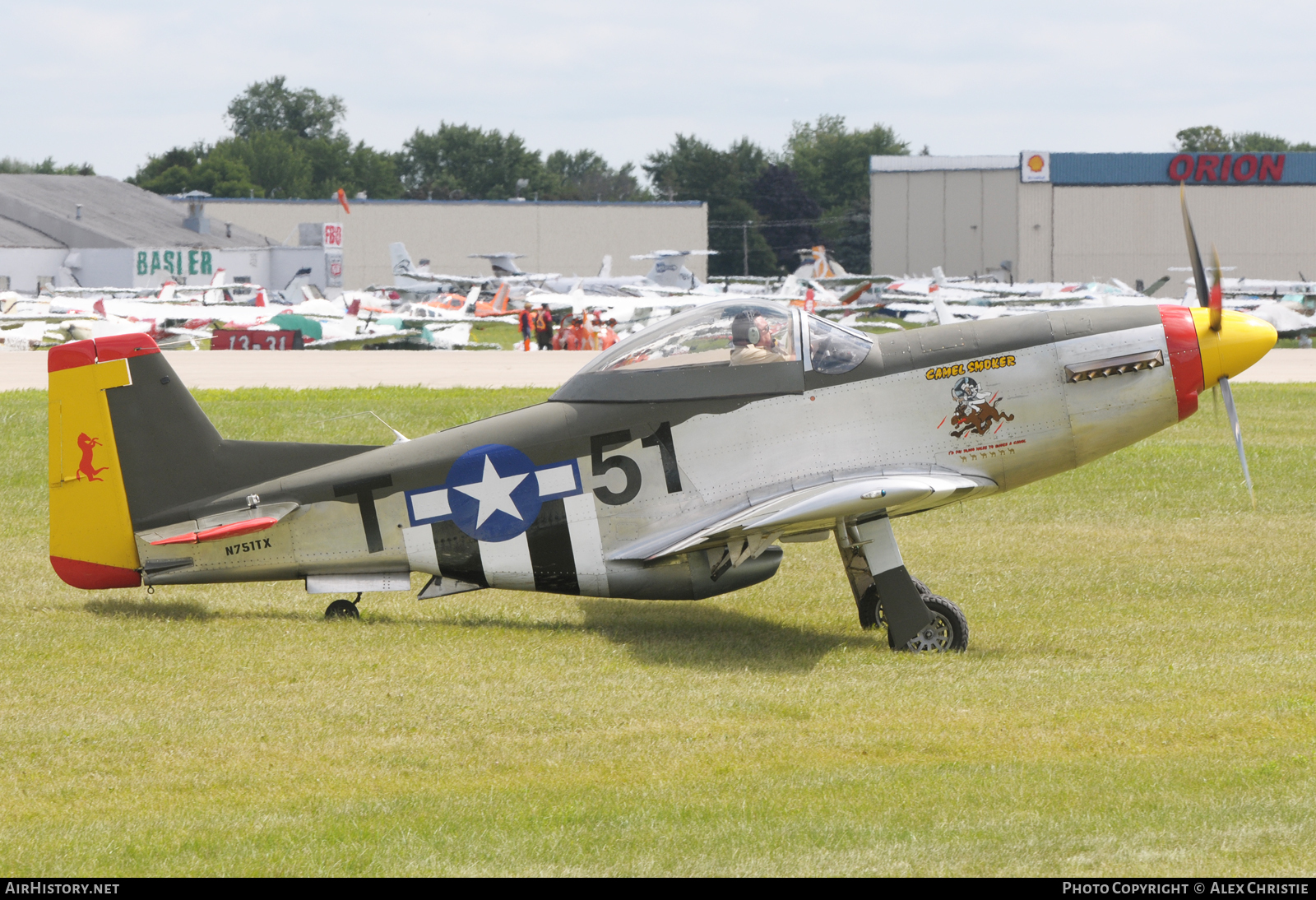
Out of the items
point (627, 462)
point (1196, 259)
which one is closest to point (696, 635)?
point (627, 462)

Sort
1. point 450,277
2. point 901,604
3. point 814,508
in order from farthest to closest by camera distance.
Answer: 1. point 450,277
2. point 901,604
3. point 814,508

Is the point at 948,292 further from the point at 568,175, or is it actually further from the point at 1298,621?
the point at 568,175

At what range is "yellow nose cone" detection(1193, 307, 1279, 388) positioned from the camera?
8836 millimetres

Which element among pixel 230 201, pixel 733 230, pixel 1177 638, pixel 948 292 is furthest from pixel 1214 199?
pixel 1177 638

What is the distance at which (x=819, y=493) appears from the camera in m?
8.46

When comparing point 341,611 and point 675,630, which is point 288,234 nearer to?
point 341,611

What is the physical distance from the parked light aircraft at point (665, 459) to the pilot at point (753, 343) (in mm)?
12

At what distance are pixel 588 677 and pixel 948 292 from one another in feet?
176

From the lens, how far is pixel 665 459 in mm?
9148

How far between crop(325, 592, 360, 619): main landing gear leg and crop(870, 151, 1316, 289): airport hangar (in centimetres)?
7407

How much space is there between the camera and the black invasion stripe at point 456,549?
927cm

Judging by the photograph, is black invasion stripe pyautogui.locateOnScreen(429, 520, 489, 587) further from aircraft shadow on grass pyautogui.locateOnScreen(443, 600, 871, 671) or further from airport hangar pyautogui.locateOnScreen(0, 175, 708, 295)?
airport hangar pyautogui.locateOnScreen(0, 175, 708, 295)

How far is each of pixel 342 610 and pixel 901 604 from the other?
396 centimetres

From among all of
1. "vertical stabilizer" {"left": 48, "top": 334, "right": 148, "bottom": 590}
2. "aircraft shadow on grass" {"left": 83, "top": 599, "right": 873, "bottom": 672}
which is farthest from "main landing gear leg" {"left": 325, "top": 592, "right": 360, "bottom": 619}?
"vertical stabilizer" {"left": 48, "top": 334, "right": 148, "bottom": 590}
